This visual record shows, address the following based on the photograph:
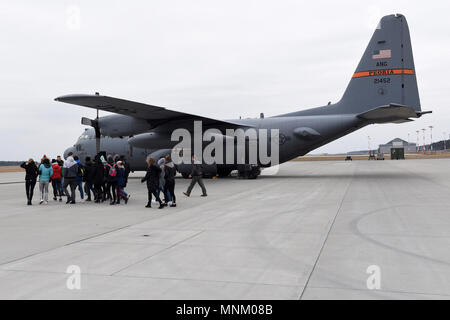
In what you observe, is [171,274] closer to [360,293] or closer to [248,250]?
[248,250]

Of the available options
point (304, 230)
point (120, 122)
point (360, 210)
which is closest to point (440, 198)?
point (360, 210)

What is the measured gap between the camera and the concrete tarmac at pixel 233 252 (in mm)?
4531

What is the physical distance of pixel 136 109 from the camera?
2012 cm

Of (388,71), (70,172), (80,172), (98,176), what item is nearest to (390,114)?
(388,71)

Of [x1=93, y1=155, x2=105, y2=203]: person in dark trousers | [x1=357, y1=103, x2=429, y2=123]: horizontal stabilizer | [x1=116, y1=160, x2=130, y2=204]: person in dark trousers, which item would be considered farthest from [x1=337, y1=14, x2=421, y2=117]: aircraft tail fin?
[x1=93, y1=155, x2=105, y2=203]: person in dark trousers

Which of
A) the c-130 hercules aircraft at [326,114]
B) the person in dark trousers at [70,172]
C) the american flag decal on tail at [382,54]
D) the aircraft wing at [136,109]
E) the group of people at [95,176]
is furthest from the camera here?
the american flag decal on tail at [382,54]

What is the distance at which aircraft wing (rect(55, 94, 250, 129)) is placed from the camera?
1800 cm

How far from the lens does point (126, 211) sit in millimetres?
11469

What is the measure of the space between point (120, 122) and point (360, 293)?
19.7m

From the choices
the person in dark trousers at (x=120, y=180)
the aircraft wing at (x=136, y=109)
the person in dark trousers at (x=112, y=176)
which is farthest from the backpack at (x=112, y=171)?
the aircraft wing at (x=136, y=109)

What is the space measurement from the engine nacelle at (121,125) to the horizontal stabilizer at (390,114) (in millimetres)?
12541

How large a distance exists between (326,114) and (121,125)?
12.2 meters

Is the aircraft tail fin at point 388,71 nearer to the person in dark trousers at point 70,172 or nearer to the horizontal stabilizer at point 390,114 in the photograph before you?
the horizontal stabilizer at point 390,114

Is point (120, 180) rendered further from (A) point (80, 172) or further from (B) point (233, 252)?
(B) point (233, 252)
